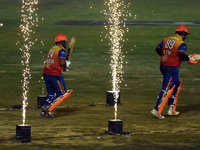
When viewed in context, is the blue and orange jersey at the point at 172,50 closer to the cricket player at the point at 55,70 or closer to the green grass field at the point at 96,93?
Answer: the green grass field at the point at 96,93

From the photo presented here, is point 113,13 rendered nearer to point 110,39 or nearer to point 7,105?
point 110,39

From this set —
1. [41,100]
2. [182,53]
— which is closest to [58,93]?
[41,100]

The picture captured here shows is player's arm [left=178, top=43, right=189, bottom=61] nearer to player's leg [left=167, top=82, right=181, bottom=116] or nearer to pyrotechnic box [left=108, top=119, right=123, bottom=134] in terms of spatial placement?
player's leg [left=167, top=82, right=181, bottom=116]

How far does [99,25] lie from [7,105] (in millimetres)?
20751

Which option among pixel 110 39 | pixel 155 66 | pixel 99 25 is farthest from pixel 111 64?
pixel 99 25

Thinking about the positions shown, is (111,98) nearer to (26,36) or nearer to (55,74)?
(55,74)

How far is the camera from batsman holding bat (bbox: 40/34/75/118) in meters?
15.0

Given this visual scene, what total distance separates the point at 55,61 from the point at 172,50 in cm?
263

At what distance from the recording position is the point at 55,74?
15.2 m

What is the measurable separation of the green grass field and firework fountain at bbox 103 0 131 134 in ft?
0.78

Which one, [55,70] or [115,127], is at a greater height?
[55,70]

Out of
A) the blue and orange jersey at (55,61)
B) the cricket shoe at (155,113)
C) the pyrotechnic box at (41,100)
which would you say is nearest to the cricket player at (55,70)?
the blue and orange jersey at (55,61)

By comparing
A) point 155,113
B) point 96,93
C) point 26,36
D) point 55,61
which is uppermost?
point 26,36

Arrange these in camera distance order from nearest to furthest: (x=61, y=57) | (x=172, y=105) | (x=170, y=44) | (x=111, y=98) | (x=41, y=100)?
Result: (x=61, y=57)
(x=170, y=44)
(x=172, y=105)
(x=41, y=100)
(x=111, y=98)
